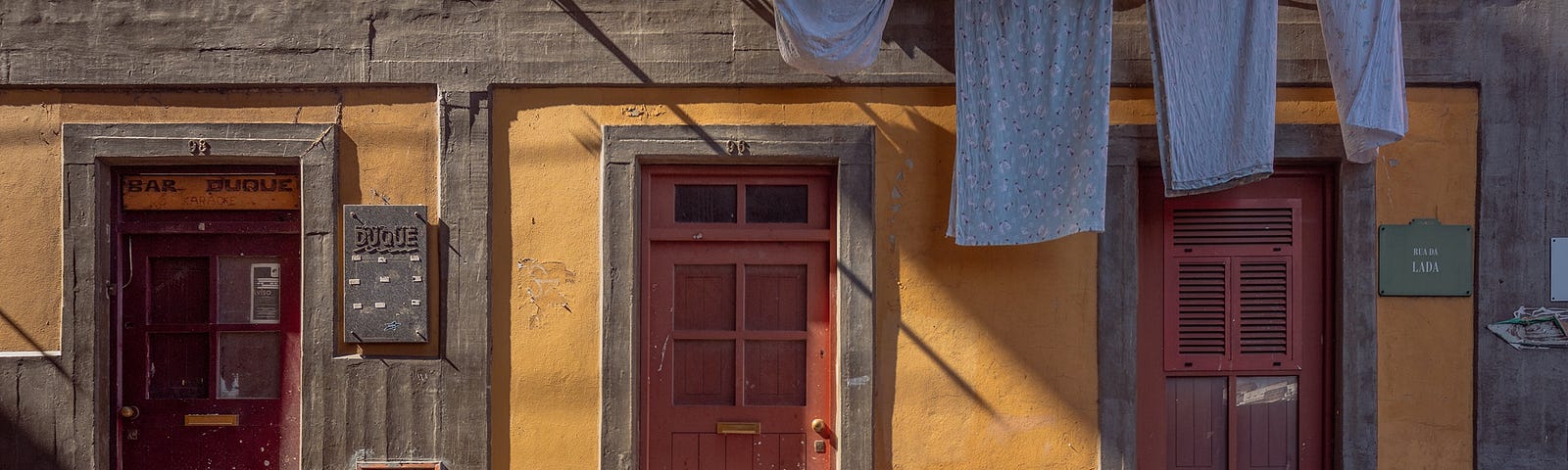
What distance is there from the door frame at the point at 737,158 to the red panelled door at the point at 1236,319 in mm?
1522

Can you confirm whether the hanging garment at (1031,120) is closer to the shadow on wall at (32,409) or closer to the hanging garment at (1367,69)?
the hanging garment at (1367,69)

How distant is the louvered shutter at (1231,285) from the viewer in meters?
5.24

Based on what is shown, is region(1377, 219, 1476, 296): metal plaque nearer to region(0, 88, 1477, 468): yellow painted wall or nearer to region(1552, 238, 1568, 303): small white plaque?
region(0, 88, 1477, 468): yellow painted wall

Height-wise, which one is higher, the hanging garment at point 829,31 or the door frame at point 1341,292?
the hanging garment at point 829,31

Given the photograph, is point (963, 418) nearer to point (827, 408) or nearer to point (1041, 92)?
point (827, 408)

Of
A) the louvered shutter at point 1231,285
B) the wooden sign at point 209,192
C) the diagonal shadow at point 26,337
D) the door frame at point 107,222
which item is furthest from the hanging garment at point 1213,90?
the diagonal shadow at point 26,337

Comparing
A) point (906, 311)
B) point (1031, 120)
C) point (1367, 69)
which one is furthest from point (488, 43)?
point (1367, 69)

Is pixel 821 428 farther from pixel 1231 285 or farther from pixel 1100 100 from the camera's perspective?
pixel 1231 285

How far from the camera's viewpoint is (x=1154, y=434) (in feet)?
17.3

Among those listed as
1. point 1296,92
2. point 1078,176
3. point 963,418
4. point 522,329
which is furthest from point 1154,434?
point 522,329

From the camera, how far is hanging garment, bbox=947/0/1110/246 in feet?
15.6

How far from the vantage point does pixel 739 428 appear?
5.21 metres

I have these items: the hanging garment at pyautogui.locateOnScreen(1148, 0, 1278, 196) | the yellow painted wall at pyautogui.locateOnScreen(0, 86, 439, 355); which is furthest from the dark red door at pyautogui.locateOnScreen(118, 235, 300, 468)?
the hanging garment at pyautogui.locateOnScreen(1148, 0, 1278, 196)

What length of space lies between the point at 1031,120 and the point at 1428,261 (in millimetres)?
2264
